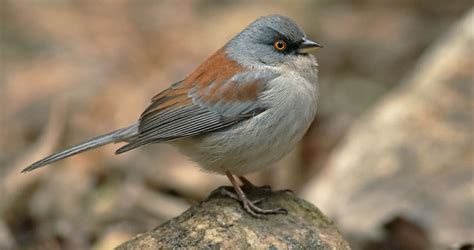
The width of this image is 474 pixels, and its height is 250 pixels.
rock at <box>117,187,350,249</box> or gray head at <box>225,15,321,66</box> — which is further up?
gray head at <box>225,15,321,66</box>

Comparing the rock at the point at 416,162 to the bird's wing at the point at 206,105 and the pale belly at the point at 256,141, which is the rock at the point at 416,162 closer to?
the pale belly at the point at 256,141

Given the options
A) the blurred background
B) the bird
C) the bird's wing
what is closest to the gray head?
the bird

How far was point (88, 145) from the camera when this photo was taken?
217 inches

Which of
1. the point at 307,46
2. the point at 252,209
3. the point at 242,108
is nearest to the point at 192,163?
Result: the point at 242,108

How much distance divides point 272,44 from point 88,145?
1.32m

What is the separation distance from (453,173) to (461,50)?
1.75m

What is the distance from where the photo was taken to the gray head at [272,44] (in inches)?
214

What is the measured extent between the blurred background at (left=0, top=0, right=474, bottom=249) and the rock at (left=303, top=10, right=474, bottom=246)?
0.04 ft

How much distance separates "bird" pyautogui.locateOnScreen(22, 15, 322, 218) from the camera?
5.17m

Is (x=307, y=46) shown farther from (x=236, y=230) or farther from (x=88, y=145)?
(x=88, y=145)

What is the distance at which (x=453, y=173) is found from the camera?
679cm

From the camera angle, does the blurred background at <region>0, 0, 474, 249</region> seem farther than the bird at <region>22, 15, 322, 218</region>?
Yes

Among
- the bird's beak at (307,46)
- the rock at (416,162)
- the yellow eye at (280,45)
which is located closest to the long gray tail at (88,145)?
the yellow eye at (280,45)

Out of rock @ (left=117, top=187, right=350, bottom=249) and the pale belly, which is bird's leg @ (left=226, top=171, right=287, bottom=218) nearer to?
rock @ (left=117, top=187, right=350, bottom=249)
